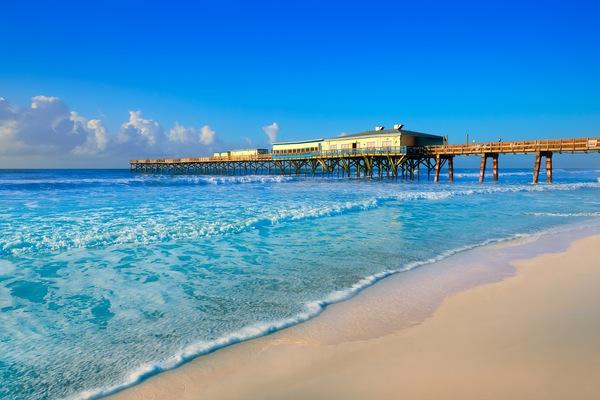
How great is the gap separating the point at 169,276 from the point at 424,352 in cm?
484

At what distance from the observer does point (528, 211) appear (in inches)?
657

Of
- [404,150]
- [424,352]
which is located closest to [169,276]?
[424,352]

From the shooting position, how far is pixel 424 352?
3904 mm

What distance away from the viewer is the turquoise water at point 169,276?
3.97 m

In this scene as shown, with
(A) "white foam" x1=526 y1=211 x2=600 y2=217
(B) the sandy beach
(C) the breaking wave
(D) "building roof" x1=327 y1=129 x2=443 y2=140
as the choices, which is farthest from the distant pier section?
(B) the sandy beach

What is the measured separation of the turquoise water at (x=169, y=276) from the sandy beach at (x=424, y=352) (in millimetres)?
438

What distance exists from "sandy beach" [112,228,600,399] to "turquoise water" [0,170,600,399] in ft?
1.44

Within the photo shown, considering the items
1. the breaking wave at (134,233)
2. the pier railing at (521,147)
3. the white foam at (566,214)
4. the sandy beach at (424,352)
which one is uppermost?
the pier railing at (521,147)

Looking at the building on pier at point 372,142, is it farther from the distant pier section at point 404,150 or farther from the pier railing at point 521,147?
the pier railing at point 521,147

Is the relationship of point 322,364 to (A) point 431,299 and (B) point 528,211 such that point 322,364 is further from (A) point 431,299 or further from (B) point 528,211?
(B) point 528,211

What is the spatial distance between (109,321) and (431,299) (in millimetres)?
4502

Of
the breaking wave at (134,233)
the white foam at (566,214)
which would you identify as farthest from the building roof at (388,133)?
the breaking wave at (134,233)

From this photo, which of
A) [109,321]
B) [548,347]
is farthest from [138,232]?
[548,347]

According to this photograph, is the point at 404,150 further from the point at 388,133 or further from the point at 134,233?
the point at 134,233
